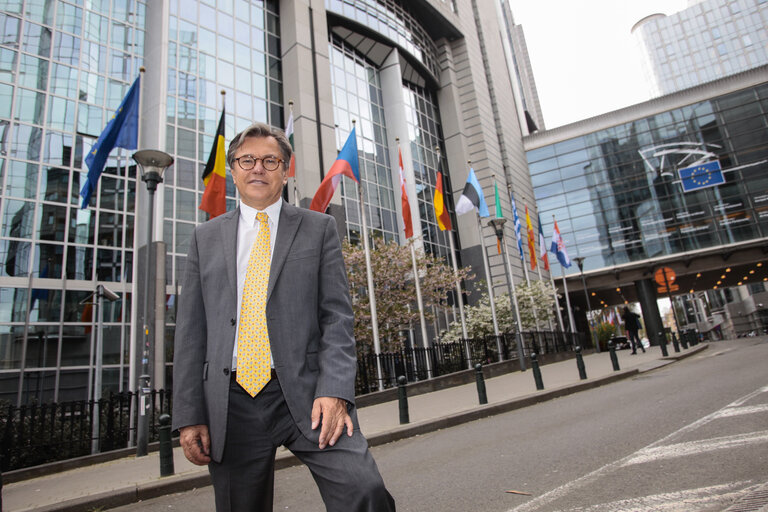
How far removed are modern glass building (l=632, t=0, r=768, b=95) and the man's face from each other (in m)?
113

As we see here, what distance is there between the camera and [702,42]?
102 meters

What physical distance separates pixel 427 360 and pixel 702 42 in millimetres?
117911

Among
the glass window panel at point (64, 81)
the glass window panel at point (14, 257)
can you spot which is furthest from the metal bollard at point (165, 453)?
the glass window panel at point (64, 81)

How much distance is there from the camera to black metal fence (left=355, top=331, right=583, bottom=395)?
14922 millimetres

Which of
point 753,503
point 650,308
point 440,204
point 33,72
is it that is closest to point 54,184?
point 33,72

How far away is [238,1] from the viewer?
2895 centimetres

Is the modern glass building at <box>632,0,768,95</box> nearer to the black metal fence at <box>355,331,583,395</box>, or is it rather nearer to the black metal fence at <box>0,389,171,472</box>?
the black metal fence at <box>355,331,583,395</box>

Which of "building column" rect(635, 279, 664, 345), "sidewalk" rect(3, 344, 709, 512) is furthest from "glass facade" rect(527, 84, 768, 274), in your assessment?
"sidewalk" rect(3, 344, 709, 512)

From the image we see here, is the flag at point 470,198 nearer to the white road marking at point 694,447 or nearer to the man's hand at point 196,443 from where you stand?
the white road marking at point 694,447

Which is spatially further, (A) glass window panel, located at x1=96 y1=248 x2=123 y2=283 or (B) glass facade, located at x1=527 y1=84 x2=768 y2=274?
(B) glass facade, located at x1=527 y1=84 x2=768 y2=274

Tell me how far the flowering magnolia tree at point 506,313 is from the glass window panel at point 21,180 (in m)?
20.2

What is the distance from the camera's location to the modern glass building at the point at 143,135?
63.6 feet

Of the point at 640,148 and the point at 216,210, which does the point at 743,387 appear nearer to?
the point at 216,210

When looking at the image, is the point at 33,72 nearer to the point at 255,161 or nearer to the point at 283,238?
the point at 255,161
